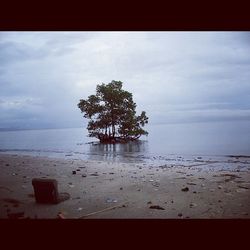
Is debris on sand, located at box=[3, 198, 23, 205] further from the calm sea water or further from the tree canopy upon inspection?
the tree canopy

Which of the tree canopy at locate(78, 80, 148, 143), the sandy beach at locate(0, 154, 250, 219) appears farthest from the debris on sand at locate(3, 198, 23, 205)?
the tree canopy at locate(78, 80, 148, 143)

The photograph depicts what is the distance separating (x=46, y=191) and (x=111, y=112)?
834 inches

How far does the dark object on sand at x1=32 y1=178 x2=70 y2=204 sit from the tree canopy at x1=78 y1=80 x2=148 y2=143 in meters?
20.5

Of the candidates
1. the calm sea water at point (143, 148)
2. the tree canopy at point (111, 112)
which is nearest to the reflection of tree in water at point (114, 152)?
the calm sea water at point (143, 148)

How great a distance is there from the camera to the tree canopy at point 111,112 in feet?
81.6

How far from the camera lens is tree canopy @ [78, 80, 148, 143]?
24.9 meters

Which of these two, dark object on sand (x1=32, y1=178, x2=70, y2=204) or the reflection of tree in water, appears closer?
dark object on sand (x1=32, y1=178, x2=70, y2=204)

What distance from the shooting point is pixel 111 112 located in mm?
25406

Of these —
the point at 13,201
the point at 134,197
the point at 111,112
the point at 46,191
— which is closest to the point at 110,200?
the point at 134,197

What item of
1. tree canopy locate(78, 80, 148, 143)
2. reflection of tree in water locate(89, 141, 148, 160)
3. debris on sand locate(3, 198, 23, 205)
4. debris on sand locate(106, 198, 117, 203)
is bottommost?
debris on sand locate(106, 198, 117, 203)

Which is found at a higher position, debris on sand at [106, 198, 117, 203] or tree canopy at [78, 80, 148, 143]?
tree canopy at [78, 80, 148, 143]
